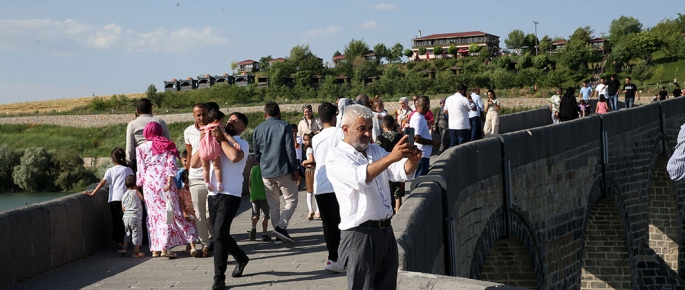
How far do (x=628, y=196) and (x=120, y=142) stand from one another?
66.9 metres

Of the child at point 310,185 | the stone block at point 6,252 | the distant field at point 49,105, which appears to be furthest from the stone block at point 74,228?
the distant field at point 49,105

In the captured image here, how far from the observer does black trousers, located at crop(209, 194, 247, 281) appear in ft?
22.2

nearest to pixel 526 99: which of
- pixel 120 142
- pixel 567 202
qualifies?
pixel 120 142

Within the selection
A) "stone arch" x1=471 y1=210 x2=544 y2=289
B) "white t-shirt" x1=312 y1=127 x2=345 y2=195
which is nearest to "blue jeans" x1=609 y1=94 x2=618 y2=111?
"stone arch" x1=471 y1=210 x2=544 y2=289

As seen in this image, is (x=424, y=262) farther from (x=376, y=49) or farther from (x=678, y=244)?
(x=376, y=49)

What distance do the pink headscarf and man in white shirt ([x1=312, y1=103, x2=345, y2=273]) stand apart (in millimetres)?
1760

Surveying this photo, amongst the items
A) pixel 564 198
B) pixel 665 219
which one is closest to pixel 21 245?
pixel 564 198

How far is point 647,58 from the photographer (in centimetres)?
9681

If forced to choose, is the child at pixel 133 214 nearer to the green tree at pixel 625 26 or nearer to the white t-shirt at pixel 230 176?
the white t-shirt at pixel 230 176

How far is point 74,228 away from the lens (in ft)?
28.3

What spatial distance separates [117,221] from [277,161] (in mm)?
1875

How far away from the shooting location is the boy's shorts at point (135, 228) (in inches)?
344

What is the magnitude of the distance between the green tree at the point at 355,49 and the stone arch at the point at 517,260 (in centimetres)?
11402

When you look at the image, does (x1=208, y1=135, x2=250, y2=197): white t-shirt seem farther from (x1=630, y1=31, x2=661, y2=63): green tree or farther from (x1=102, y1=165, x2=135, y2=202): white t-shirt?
(x1=630, y1=31, x2=661, y2=63): green tree
